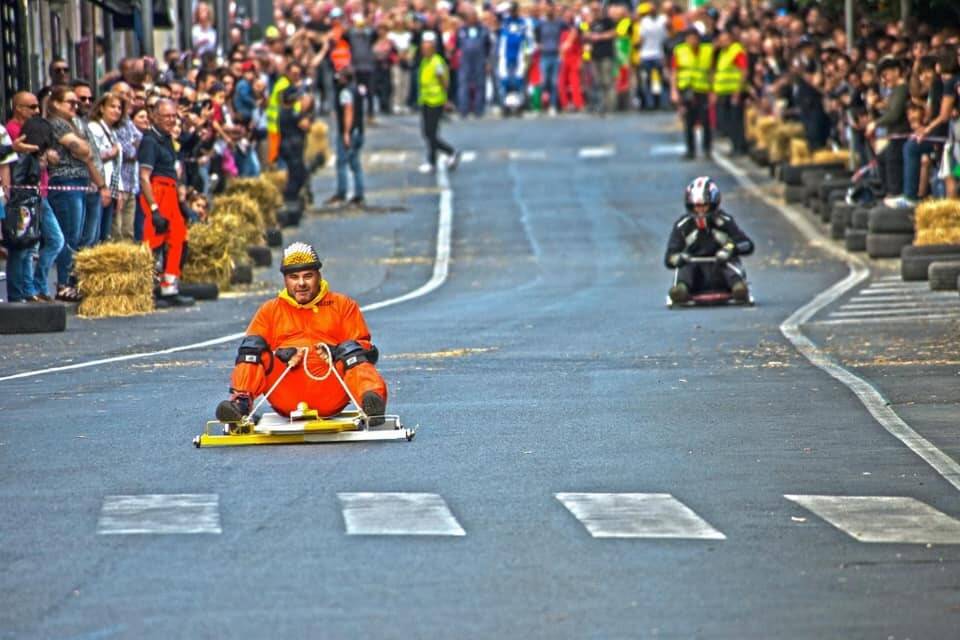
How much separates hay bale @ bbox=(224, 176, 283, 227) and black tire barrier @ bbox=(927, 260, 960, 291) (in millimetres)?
10532

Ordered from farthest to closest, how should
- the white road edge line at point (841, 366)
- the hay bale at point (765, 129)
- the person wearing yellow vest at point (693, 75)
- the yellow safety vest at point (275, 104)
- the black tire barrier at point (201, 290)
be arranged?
the person wearing yellow vest at point (693, 75), the hay bale at point (765, 129), the yellow safety vest at point (275, 104), the black tire barrier at point (201, 290), the white road edge line at point (841, 366)

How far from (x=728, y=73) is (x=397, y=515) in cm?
3325

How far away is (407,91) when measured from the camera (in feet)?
183

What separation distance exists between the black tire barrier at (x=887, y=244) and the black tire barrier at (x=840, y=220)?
249 centimetres

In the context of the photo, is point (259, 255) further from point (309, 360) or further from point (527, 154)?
point (309, 360)

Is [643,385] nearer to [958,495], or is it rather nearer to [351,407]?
[351,407]

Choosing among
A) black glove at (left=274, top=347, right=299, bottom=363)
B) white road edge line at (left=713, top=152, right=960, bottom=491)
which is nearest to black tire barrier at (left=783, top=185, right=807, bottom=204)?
white road edge line at (left=713, top=152, right=960, bottom=491)

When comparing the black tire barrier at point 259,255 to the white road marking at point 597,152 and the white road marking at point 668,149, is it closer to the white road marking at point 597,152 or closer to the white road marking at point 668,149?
the white road marking at point 597,152

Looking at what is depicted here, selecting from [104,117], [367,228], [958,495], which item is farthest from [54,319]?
[367,228]

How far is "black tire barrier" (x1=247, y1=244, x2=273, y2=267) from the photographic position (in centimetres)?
3106

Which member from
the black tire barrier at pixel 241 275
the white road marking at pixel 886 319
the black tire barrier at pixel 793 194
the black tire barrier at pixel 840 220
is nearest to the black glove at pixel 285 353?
the white road marking at pixel 886 319

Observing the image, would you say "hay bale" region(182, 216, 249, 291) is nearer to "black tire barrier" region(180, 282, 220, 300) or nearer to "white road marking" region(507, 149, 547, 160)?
"black tire barrier" region(180, 282, 220, 300)

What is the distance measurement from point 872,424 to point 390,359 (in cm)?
593

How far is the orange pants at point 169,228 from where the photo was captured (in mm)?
25641
